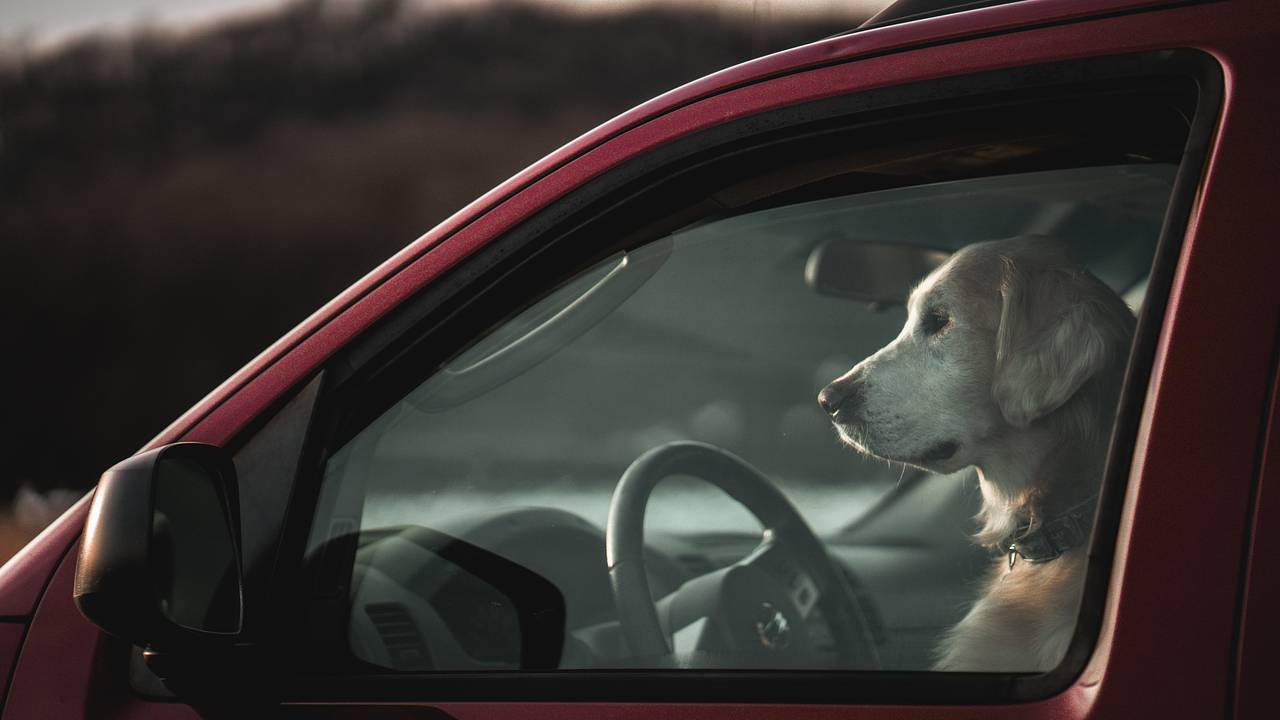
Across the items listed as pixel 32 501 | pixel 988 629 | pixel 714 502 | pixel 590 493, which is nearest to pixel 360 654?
pixel 590 493

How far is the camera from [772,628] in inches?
59.2

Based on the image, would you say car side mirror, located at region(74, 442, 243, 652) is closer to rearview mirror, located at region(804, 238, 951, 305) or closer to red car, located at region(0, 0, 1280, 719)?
red car, located at region(0, 0, 1280, 719)

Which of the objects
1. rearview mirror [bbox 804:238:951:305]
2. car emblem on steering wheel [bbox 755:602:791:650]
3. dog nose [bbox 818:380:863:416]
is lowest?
car emblem on steering wheel [bbox 755:602:791:650]

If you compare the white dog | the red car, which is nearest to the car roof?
the red car

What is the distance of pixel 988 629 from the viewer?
121cm

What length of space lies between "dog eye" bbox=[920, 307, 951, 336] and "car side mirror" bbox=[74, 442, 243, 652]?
45.1 inches

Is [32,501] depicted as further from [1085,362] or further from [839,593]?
[1085,362]

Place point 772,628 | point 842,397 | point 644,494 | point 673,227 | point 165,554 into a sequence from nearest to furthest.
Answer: point 165,554
point 673,227
point 772,628
point 644,494
point 842,397

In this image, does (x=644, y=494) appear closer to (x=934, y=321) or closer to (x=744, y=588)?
(x=744, y=588)

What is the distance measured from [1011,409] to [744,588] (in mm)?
474

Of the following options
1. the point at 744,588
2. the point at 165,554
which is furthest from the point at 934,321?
the point at 165,554

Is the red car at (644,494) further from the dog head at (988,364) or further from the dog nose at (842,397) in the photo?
the dog nose at (842,397)

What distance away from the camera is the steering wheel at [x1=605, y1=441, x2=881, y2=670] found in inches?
51.9

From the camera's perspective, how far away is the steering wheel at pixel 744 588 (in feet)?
4.33
